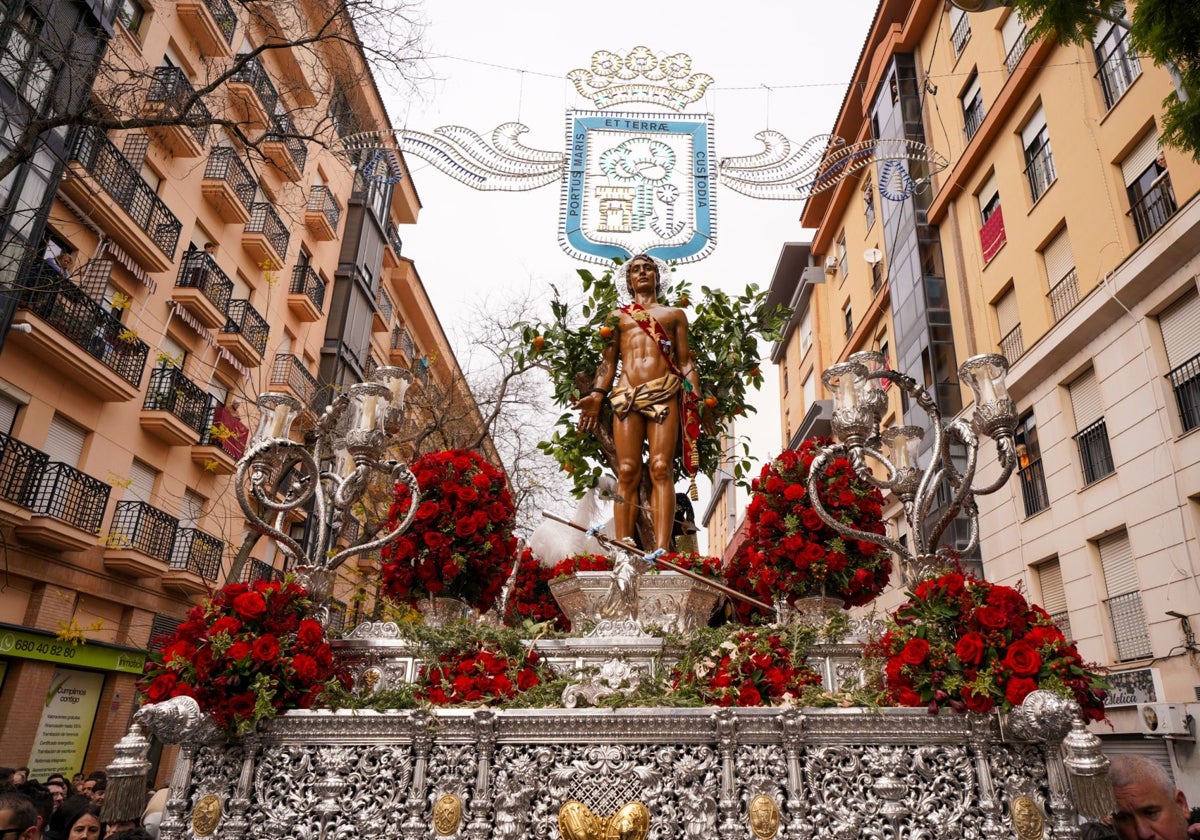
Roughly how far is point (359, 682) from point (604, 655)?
4.37 feet

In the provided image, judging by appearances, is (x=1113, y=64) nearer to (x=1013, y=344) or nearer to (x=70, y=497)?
(x=1013, y=344)

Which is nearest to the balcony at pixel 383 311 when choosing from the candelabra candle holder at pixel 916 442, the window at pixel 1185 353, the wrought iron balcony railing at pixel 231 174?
the wrought iron balcony railing at pixel 231 174

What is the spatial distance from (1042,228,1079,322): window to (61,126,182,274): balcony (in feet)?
53.0

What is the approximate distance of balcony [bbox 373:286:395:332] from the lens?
2845 centimetres

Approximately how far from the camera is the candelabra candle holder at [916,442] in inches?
168

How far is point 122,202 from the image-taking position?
14.8 meters

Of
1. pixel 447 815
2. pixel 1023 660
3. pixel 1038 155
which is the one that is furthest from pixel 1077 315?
pixel 447 815

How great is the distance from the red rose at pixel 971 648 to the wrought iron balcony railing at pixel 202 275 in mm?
17657

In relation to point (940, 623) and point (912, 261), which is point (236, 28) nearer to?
point (912, 261)

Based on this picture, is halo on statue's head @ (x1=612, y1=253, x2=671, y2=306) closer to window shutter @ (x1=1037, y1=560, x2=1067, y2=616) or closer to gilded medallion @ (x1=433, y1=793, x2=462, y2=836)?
gilded medallion @ (x1=433, y1=793, x2=462, y2=836)

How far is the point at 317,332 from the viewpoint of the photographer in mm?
24469

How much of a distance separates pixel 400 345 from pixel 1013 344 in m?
22.3

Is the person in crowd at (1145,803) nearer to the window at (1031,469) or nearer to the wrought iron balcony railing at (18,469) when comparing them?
the window at (1031,469)

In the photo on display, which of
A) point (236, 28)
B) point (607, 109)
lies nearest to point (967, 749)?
point (607, 109)
